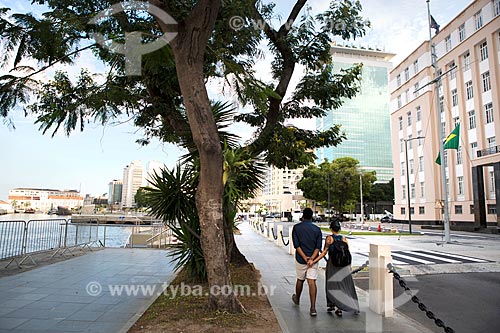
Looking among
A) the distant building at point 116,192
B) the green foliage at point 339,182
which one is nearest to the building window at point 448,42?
the green foliage at point 339,182

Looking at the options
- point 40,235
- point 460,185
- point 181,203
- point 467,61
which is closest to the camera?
point 181,203

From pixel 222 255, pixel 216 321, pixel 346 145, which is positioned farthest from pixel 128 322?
pixel 346 145

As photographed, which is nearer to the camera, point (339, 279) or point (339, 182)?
point (339, 279)

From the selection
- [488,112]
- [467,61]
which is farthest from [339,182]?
[467,61]

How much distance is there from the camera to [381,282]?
5848 mm

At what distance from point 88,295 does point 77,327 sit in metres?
1.84

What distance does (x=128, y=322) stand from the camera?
490 cm

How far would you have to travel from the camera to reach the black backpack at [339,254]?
18.4 feet

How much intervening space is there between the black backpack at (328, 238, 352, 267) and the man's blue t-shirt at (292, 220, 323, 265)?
223mm

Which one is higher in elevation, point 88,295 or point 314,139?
point 314,139

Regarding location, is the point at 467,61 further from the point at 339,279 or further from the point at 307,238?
the point at 339,279

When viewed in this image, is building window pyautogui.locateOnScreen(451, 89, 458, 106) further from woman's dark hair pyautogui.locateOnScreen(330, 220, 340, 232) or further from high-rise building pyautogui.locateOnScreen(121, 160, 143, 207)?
woman's dark hair pyautogui.locateOnScreen(330, 220, 340, 232)

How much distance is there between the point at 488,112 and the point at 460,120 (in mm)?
3546

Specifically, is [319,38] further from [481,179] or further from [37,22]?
[481,179]
